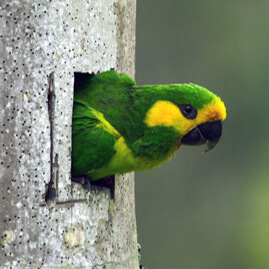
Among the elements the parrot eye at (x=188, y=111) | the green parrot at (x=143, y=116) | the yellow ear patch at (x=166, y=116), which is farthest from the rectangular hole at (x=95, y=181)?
the parrot eye at (x=188, y=111)

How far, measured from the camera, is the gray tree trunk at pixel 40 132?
14.5 feet

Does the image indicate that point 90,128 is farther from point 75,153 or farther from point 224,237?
point 224,237

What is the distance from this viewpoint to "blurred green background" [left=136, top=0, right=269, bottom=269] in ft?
39.2

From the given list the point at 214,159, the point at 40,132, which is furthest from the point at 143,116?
the point at 214,159

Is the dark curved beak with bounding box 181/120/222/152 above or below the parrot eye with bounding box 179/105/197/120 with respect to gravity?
below

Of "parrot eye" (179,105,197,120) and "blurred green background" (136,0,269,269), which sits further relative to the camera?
"blurred green background" (136,0,269,269)

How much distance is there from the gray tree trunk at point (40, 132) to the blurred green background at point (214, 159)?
7.01 meters

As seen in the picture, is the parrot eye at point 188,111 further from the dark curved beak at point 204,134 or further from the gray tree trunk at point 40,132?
the gray tree trunk at point 40,132

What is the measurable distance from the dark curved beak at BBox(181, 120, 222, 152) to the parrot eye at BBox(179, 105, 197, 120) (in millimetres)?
77

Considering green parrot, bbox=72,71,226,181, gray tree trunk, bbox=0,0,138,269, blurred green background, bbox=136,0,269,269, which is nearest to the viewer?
gray tree trunk, bbox=0,0,138,269

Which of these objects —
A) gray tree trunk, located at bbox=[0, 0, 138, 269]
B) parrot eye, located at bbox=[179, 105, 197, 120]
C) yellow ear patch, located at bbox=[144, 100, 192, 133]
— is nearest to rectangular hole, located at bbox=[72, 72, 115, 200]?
gray tree trunk, located at bbox=[0, 0, 138, 269]

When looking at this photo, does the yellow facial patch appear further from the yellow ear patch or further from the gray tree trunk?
the gray tree trunk

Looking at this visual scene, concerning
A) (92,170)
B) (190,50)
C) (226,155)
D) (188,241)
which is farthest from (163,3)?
(92,170)

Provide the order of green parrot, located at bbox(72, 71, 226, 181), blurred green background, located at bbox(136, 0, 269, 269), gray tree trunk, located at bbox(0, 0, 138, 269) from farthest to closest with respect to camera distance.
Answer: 1. blurred green background, located at bbox(136, 0, 269, 269)
2. green parrot, located at bbox(72, 71, 226, 181)
3. gray tree trunk, located at bbox(0, 0, 138, 269)
